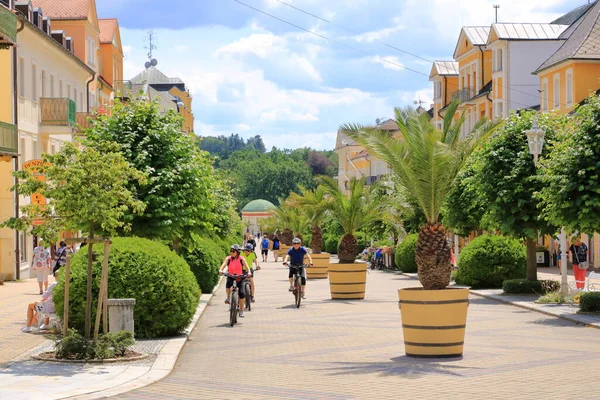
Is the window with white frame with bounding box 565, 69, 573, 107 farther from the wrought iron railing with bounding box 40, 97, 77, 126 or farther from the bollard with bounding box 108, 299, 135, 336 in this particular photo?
the bollard with bounding box 108, 299, 135, 336

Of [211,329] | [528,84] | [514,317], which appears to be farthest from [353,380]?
[528,84]

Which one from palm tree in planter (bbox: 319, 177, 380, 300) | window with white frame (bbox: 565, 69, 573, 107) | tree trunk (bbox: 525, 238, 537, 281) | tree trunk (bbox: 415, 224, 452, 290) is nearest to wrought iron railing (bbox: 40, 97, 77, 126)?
palm tree in planter (bbox: 319, 177, 380, 300)

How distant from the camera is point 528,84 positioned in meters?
59.2

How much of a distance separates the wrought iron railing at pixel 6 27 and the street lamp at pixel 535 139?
1218cm

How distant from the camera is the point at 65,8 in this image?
5041cm

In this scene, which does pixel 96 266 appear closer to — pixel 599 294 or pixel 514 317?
pixel 514 317

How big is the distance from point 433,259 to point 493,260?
16.1m

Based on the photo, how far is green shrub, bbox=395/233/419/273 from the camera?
148 feet

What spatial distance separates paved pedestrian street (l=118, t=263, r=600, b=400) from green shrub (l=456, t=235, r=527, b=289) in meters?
7.35

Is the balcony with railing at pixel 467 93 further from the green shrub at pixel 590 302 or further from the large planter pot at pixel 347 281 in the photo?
the green shrub at pixel 590 302

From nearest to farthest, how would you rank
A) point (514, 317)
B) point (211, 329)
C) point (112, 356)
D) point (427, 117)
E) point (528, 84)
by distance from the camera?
point (112, 356) → point (427, 117) → point (211, 329) → point (514, 317) → point (528, 84)

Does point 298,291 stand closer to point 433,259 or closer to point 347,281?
point 347,281

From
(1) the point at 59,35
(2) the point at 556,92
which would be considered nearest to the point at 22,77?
(1) the point at 59,35

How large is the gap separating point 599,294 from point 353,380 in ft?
36.6
